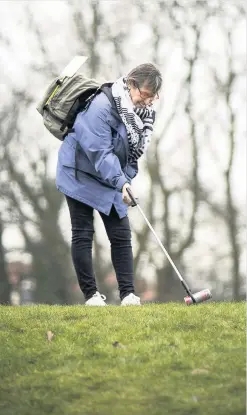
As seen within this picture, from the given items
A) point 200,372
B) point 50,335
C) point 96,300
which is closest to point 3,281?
point 96,300

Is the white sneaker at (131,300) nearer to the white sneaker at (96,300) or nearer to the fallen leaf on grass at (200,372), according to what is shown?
the white sneaker at (96,300)

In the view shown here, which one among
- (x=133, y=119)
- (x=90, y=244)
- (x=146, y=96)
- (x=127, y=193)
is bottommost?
(x=90, y=244)

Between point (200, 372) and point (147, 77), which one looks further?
point (147, 77)

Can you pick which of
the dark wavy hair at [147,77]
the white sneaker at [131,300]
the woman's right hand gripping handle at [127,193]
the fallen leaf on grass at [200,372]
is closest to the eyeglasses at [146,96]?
the dark wavy hair at [147,77]

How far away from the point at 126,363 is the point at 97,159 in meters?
2.06

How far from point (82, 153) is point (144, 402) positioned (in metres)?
2.78

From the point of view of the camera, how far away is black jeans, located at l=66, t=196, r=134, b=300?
6.59 meters

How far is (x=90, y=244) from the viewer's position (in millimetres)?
6641

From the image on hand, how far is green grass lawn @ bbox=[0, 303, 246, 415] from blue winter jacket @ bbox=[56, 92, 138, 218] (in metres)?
0.95

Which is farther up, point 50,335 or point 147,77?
point 147,77

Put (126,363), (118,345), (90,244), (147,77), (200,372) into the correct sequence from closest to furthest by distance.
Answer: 1. (200,372)
2. (126,363)
3. (118,345)
4. (147,77)
5. (90,244)

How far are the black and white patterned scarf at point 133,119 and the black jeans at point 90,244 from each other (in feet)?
1.81

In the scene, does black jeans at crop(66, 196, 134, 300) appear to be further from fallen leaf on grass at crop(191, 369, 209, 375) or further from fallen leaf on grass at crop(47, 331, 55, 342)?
fallen leaf on grass at crop(191, 369, 209, 375)

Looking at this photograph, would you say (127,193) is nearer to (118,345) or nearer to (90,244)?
(90,244)
